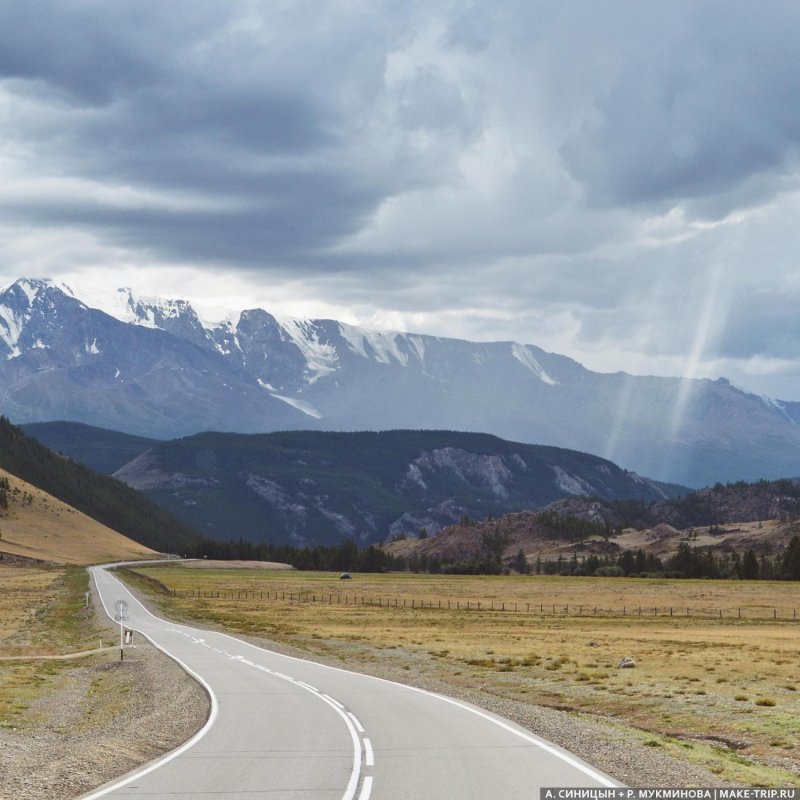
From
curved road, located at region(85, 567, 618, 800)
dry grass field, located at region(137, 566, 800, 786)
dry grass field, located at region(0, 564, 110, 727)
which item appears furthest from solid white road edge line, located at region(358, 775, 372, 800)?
dry grass field, located at region(0, 564, 110, 727)

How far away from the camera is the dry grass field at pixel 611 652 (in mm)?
30969

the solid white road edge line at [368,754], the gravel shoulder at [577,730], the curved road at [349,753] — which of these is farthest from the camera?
the solid white road edge line at [368,754]

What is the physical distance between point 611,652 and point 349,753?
39.0 meters

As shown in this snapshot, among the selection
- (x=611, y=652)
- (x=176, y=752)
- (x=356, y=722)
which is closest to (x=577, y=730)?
(x=356, y=722)

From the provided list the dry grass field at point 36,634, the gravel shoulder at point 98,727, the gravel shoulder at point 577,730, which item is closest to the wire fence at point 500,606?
the dry grass field at point 36,634

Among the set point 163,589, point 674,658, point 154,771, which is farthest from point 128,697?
point 163,589

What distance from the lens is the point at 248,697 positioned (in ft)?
123

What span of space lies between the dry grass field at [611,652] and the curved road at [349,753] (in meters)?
4.33

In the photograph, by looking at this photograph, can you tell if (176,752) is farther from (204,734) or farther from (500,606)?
(500,606)

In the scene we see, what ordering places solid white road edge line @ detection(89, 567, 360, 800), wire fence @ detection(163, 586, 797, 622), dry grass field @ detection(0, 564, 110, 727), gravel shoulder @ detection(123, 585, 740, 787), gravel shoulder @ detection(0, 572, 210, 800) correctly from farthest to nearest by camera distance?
wire fence @ detection(163, 586, 797, 622) < dry grass field @ detection(0, 564, 110, 727) < gravel shoulder @ detection(123, 585, 740, 787) < gravel shoulder @ detection(0, 572, 210, 800) < solid white road edge line @ detection(89, 567, 360, 800)

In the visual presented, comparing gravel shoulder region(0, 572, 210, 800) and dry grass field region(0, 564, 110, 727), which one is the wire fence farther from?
gravel shoulder region(0, 572, 210, 800)

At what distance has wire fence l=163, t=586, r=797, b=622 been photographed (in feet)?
361

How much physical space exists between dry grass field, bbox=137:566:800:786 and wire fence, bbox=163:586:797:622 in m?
0.44

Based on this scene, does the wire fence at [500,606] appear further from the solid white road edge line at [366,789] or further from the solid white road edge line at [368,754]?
the solid white road edge line at [366,789]
